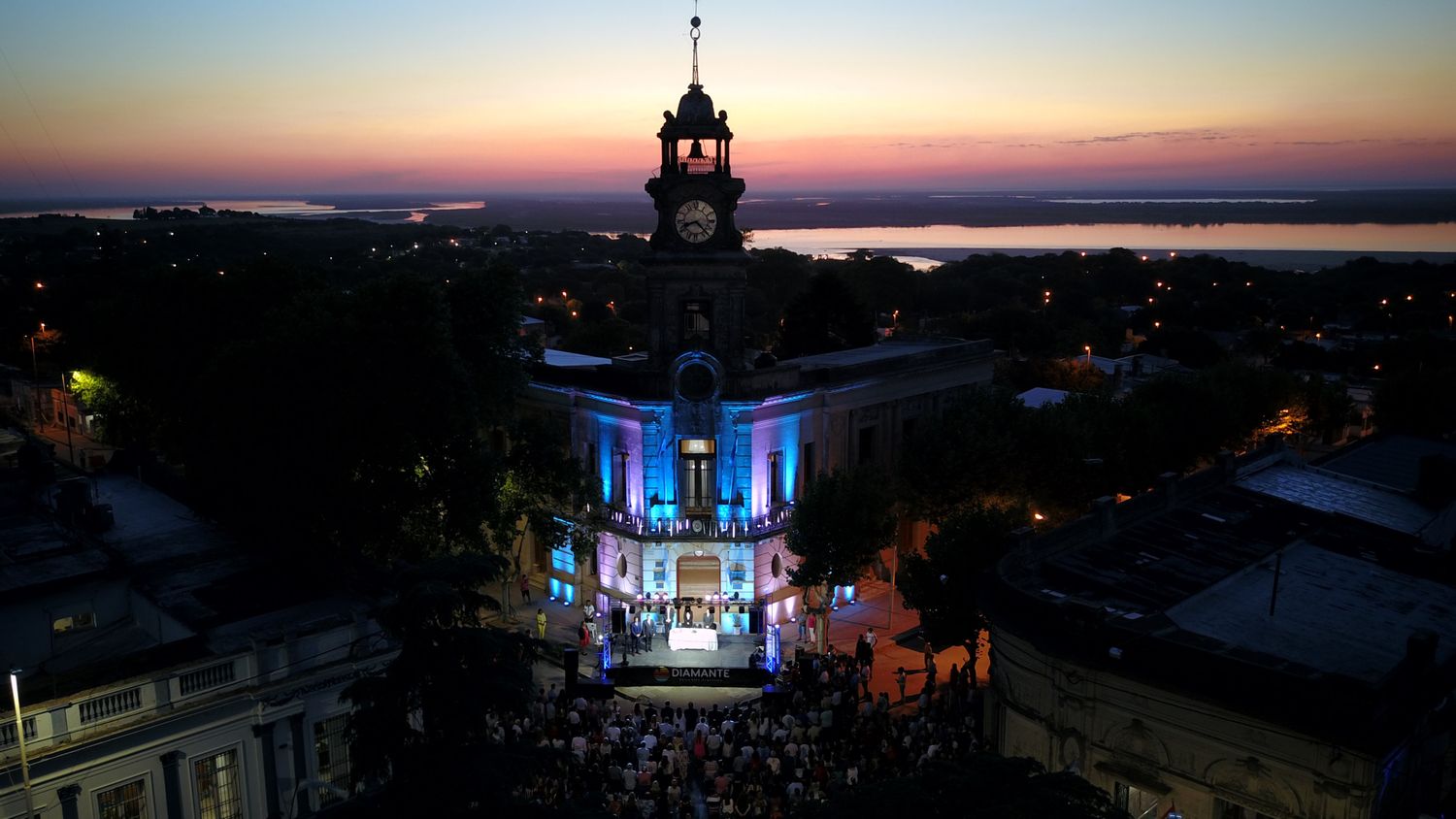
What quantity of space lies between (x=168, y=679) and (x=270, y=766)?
2.96m

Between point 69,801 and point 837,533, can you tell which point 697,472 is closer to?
point 837,533

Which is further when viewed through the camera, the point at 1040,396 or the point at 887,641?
the point at 1040,396

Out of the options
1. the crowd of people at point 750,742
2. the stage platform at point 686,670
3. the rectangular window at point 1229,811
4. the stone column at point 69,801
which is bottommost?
the stage platform at point 686,670

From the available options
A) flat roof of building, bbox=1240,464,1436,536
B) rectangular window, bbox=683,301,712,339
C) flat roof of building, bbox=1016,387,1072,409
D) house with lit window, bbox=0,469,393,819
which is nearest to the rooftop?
flat roof of building, bbox=1240,464,1436,536

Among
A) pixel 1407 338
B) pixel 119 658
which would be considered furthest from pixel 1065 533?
pixel 1407 338

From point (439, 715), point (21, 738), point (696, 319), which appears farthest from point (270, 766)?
point (696, 319)

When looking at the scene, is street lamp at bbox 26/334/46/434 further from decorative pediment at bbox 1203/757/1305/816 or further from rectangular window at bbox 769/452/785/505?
decorative pediment at bbox 1203/757/1305/816

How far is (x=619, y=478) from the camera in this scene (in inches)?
1593

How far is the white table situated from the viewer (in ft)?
115

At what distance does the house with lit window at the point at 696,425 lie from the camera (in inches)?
1523

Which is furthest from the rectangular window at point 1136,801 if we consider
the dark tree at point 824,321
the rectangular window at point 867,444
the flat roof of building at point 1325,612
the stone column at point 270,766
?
the dark tree at point 824,321

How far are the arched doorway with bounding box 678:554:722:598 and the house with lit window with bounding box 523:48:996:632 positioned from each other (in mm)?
43

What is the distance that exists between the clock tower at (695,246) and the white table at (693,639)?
9.61 meters

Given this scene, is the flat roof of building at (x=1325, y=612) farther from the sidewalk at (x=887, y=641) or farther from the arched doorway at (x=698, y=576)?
the arched doorway at (x=698, y=576)
